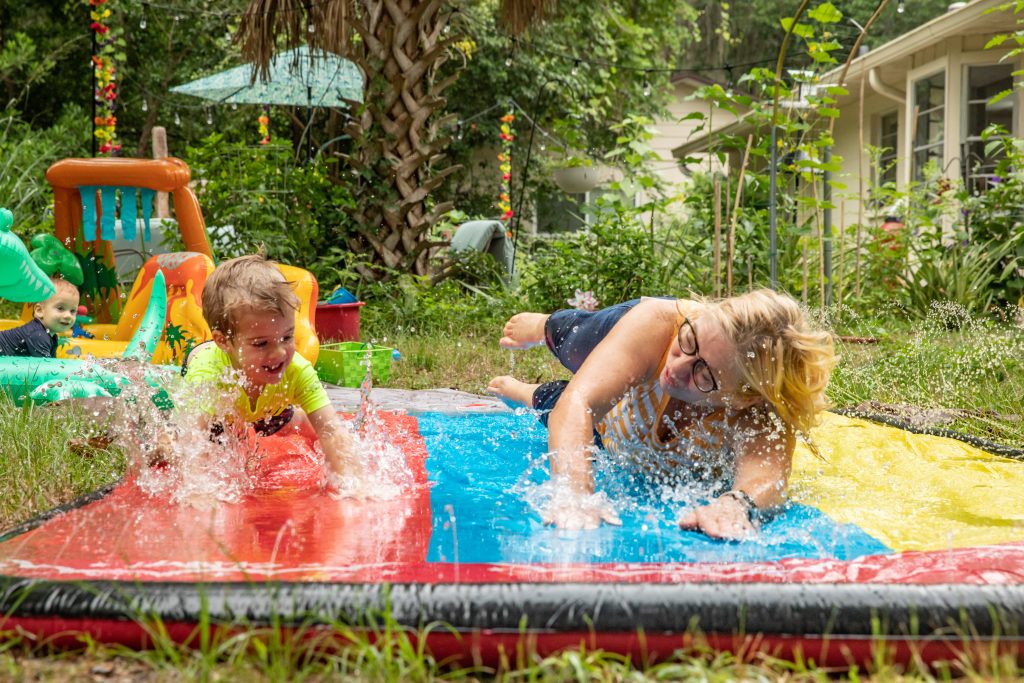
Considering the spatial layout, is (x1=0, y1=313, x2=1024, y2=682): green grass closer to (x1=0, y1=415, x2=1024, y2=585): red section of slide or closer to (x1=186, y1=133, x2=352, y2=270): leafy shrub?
(x1=0, y1=415, x2=1024, y2=585): red section of slide

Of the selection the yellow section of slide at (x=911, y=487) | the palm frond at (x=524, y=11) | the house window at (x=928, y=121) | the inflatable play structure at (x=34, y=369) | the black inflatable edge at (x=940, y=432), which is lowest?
the yellow section of slide at (x=911, y=487)

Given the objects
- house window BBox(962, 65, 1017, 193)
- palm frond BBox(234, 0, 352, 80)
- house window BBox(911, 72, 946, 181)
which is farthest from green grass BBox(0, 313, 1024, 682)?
house window BBox(911, 72, 946, 181)

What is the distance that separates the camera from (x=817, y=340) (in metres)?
2.73

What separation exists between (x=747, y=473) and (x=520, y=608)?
3.95 ft

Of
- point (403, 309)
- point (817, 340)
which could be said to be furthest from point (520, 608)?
point (403, 309)

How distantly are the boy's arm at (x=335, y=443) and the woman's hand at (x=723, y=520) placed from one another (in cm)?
107

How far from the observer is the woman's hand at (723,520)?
2373 mm

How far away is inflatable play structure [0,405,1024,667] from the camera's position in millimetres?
1731

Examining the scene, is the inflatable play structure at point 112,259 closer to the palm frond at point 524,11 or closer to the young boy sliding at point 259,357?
the young boy sliding at point 259,357

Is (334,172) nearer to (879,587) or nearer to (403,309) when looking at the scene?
(403,309)

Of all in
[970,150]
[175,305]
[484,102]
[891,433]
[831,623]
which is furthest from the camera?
[484,102]

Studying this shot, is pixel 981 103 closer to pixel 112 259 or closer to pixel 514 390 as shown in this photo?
pixel 514 390

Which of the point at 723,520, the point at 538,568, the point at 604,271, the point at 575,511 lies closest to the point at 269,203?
the point at 604,271

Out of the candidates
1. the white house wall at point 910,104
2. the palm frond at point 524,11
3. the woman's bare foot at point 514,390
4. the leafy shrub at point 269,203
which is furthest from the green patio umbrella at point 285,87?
the woman's bare foot at point 514,390
